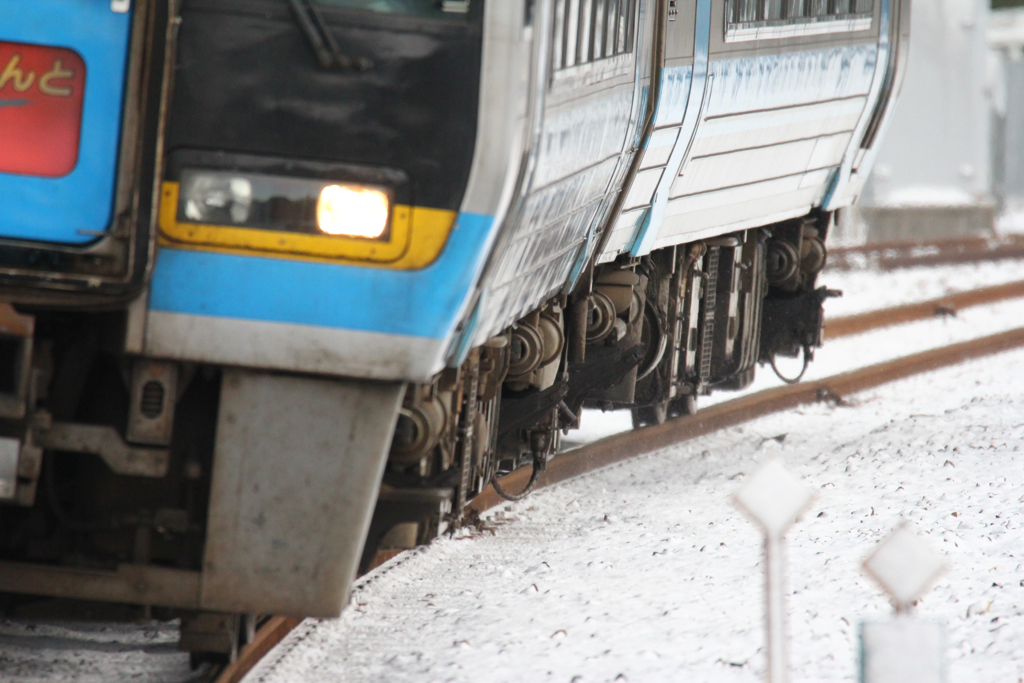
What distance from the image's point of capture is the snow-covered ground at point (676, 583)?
4645mm

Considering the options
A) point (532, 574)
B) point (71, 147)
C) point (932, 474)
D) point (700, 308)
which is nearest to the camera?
point (71, 147)

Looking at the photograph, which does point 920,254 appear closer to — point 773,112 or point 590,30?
point 773,112

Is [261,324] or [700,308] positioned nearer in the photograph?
[261,324]

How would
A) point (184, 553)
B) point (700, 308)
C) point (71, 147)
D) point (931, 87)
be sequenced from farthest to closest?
1. point (931, 87)
2. point (700, 308)
3. point (184, 553)
4. point (71, 147)

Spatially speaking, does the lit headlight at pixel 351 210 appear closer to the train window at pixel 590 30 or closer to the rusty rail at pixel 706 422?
the train window at pixel 590 30

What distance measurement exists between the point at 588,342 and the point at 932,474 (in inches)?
80.1

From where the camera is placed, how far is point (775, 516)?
3.57 meters

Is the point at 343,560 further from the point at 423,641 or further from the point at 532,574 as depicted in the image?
the point at 532,574

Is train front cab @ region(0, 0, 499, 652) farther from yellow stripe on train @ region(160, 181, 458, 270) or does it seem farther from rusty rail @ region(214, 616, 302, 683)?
rusty rail @ region(214, 616, 302, 683)

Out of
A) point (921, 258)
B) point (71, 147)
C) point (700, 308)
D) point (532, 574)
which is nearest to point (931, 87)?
point (921, 258)

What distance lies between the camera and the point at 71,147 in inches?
143

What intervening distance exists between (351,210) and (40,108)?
82cm


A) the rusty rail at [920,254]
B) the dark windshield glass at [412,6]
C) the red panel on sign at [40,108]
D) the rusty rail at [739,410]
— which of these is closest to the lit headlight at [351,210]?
the dark windshield glass at [412,6]

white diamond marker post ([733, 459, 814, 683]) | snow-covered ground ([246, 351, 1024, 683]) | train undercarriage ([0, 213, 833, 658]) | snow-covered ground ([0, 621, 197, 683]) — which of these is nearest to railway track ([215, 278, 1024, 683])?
snow-covered ground ([246, 351, 1024, 683])
